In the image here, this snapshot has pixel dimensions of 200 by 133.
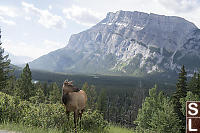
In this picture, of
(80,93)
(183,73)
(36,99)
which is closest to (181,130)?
(183,73)

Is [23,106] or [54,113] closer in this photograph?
[54,113]

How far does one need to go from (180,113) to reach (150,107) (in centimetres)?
1422

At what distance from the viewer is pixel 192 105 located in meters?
4.13

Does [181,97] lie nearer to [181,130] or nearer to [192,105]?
[181,130]

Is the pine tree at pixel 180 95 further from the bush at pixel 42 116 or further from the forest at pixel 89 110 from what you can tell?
the bush at pixel 42 116
